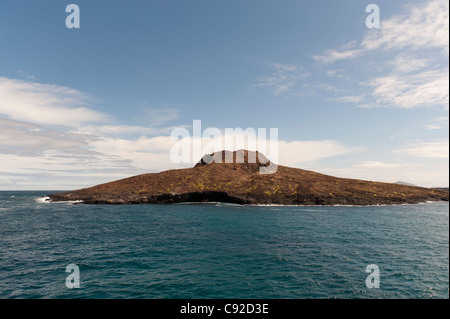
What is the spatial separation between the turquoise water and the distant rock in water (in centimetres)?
4553

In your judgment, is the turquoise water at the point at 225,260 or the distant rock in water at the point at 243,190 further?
the distant rock in water at the point at 243,190

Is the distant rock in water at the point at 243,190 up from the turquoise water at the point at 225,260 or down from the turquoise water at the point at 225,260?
up

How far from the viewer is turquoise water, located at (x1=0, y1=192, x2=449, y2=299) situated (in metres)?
20.7

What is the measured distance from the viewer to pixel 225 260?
27.9m

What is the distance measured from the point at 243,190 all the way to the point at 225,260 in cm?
7151


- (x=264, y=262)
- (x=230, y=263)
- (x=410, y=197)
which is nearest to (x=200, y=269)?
(x=230, y=263)

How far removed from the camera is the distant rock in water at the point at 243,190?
9344cm

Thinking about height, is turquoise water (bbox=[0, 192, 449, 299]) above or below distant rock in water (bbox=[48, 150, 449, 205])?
below

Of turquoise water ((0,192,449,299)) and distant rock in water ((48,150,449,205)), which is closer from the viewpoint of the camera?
turquoise water ((0,192,449,299))

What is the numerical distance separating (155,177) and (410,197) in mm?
123173

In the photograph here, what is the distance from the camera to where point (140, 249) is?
106ft

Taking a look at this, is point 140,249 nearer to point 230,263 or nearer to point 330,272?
point 230,263

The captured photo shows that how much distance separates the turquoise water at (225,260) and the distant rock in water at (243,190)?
1793 inches
